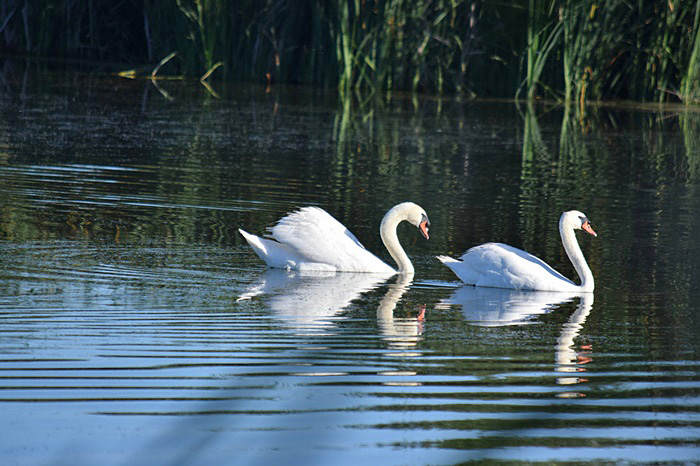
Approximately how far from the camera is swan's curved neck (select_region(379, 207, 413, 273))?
27.5 feet

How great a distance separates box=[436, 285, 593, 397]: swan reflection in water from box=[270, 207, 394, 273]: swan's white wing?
0.79 meters

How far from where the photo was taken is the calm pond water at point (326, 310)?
3887mm

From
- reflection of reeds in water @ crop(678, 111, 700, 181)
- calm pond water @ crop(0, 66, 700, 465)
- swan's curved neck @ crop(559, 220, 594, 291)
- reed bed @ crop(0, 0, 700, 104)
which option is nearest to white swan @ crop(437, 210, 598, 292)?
swan's curved neck @ crop(559, 220, 594, 291)

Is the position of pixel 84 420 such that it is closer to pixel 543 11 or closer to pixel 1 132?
pixel 1 132

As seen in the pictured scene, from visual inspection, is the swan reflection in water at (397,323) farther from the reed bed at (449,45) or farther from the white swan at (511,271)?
the reed bed at (449,45)

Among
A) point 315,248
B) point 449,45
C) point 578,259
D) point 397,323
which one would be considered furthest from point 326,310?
point 449,45

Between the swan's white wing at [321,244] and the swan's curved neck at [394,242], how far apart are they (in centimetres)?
10

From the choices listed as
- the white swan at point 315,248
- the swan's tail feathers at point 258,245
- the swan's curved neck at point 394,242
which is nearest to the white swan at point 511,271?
the swan's curved neck at point 394,242

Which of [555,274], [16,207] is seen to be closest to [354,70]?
[16,207]

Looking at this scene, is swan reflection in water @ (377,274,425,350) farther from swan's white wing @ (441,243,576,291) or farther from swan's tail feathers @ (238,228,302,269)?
swan's tail feathers @ (238,228,302,269)

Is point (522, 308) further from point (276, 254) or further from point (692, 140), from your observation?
point (692, 140)

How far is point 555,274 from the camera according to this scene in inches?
313

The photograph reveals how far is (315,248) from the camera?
27.1 feet

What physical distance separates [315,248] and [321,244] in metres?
0.05
